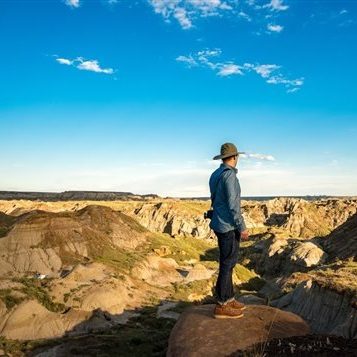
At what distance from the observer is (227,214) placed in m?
11.6

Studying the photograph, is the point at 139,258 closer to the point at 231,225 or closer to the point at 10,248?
the point at 10,248

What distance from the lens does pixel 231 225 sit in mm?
11586

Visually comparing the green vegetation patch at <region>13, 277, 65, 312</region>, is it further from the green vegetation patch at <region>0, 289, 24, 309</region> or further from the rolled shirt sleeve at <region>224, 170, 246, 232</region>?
the rolled shirt sleeve at <region>224, 170, 246, 232</region>

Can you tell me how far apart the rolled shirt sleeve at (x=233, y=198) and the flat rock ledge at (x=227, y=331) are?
227 centimetres

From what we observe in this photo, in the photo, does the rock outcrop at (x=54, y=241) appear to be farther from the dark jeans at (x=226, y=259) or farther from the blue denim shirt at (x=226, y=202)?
the blue denim shirt at (x=226, y=202)

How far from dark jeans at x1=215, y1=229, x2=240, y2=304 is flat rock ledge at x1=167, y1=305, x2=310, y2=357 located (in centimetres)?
72

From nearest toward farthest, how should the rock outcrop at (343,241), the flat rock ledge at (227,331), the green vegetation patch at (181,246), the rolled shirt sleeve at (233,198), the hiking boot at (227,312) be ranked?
the flat rock ledge at (227,331), the rolled shirt sleeve at (233,198), the hiking boot at (227,312), the rock outcrop at (343,241), the green vegetation patch at (181,246)

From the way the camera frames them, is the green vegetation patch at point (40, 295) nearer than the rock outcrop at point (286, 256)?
Yes

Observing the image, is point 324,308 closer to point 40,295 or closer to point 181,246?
point 40,295

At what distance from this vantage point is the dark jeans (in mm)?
11734

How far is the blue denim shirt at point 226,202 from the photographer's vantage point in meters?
11.4

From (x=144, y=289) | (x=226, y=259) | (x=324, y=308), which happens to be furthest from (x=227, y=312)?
(x=144, y=289)

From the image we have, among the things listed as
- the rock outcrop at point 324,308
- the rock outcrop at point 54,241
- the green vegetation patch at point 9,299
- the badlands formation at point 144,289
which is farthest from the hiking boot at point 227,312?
the rock outcrop at point 54,241

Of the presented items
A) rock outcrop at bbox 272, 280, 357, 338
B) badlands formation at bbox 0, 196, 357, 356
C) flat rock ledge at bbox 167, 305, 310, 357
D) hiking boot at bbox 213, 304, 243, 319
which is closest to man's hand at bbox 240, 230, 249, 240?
badlands formation at bbox 0, 196, 357, 356
